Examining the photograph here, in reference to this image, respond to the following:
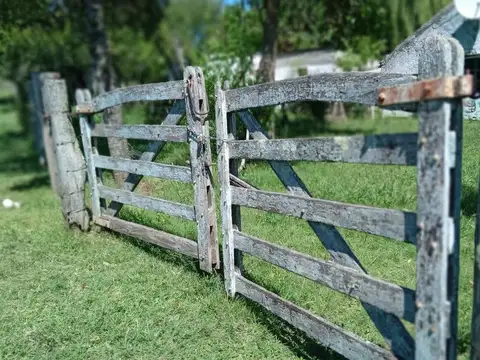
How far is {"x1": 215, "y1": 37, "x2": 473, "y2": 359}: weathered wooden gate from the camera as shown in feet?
7.81

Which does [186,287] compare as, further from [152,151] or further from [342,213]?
[342,213]

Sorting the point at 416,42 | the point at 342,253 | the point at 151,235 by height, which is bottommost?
the point at 151,235

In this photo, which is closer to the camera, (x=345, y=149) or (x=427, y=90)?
(x=427, y=90)

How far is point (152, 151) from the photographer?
5.10 metres

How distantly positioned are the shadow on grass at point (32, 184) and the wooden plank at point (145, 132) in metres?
5.47

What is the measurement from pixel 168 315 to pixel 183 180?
1228 millimetres

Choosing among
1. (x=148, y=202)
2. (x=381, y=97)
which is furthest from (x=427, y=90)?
(x=148, y=202)

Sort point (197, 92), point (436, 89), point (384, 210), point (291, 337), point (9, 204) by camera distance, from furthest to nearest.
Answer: point (9, 204) < point (197, 92) < point (291, 337) < point (384, 210) < point (436, 89)

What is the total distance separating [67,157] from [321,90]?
3.93 metres

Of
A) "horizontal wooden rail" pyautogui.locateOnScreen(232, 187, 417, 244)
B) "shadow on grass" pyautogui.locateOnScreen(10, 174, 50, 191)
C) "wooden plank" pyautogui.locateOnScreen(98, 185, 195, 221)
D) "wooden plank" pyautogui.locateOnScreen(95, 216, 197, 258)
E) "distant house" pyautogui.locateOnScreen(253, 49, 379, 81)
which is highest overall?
"distant house" pyautogui.locateOnScreen(253, 49, 379, 81)

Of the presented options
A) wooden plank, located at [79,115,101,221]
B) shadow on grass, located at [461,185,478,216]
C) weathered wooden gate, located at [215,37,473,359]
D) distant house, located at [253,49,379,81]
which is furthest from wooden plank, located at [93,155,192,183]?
distant house, located at [253,49,379,81]

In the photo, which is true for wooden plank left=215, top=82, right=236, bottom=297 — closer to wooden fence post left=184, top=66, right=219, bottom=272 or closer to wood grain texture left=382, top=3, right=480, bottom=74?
wooden fence post left=184, top=66, right=219, bottom=272

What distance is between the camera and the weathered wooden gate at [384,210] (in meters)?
2.38

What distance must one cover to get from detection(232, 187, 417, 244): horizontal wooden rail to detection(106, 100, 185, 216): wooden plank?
1147 millimetres
